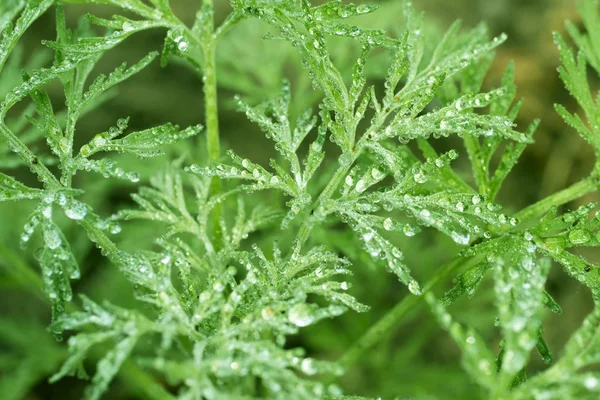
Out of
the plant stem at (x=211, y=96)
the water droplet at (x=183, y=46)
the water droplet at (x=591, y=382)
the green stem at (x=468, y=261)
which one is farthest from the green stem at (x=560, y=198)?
the water droplet at (x=183, y=46)

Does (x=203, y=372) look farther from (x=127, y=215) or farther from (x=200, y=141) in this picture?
(x=200, y=141)

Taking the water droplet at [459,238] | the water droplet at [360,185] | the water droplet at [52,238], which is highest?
the water droplet at [360,185]

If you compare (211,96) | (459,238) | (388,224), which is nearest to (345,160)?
(388,224)

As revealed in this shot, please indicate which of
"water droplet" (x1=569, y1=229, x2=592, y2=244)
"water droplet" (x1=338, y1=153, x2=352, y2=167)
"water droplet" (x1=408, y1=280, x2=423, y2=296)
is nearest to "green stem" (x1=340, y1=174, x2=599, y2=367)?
"water droplet" (x1=569, y1=229, x2=592, y2=244)

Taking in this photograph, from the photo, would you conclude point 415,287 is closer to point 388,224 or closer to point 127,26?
point 388,224

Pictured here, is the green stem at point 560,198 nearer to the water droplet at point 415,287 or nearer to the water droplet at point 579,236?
the water droplet at point 579,236
